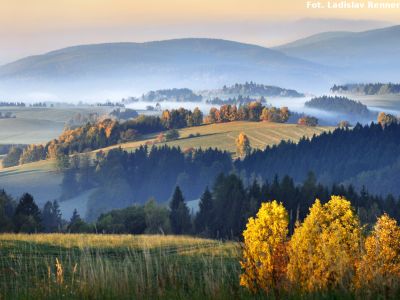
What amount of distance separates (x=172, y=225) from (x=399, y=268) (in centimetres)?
10374

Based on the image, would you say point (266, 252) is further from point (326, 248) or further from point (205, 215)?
point (205, 215)

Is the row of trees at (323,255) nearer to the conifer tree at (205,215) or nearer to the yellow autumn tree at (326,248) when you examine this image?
the yellow autumn tree at (326,248)

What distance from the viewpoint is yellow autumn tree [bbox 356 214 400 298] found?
10.6m

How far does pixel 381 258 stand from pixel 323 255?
1027mm

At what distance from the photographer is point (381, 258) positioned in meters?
12.4

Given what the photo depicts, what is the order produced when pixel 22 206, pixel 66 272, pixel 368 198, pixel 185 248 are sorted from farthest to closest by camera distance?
pixel 368 198 < pixel 22 206 < pixel 185 248 < pixel 66 272

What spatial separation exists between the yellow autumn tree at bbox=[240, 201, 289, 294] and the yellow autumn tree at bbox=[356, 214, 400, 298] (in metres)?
1.34

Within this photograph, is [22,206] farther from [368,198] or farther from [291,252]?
[291,252]

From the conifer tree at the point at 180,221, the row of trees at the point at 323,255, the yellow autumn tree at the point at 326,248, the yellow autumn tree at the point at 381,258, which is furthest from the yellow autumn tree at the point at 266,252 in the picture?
the conifer tree at the point at 180,221

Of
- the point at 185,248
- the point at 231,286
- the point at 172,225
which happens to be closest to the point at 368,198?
the point at 172,225

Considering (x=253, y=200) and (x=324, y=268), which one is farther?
(x=253, y=200)

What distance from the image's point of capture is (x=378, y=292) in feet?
32.7

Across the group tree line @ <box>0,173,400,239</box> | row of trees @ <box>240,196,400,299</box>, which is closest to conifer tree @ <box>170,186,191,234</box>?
tree line @ <box>0,173,400,239</box>

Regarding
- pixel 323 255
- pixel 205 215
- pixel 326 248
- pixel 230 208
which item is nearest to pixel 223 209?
pixel 230 208
